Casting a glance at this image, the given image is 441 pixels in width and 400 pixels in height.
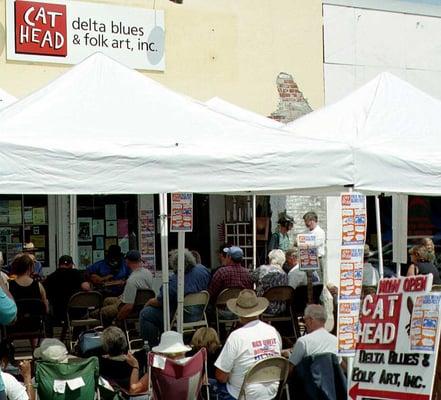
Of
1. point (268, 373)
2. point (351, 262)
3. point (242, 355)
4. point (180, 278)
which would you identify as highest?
point (351, 262)

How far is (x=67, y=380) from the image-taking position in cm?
637

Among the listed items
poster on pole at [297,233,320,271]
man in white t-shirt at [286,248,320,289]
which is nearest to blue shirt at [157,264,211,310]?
poster on pole at [297,233,320,271]

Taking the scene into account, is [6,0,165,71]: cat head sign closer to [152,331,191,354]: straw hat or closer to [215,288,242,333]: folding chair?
[215,288,242,333]: folding chair

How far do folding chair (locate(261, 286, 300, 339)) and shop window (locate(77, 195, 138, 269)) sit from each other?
5607 mm

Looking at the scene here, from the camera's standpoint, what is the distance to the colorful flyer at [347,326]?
6.77 meters

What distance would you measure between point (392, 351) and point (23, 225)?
31.6 feet

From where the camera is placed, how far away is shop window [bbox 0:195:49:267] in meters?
14.6

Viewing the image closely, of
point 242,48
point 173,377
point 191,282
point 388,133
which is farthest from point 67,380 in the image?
point 242,48

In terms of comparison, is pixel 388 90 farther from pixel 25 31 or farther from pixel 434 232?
pixel 434 232

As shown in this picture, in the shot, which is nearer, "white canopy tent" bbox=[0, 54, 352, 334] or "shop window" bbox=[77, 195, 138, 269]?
"white canopy tent" bbox=[0, 54, 352, 334]

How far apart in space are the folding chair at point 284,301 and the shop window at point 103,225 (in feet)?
18.4

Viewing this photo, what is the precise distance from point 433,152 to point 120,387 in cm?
324

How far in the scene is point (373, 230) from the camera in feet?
56.7

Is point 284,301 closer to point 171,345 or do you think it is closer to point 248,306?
point 248,306
